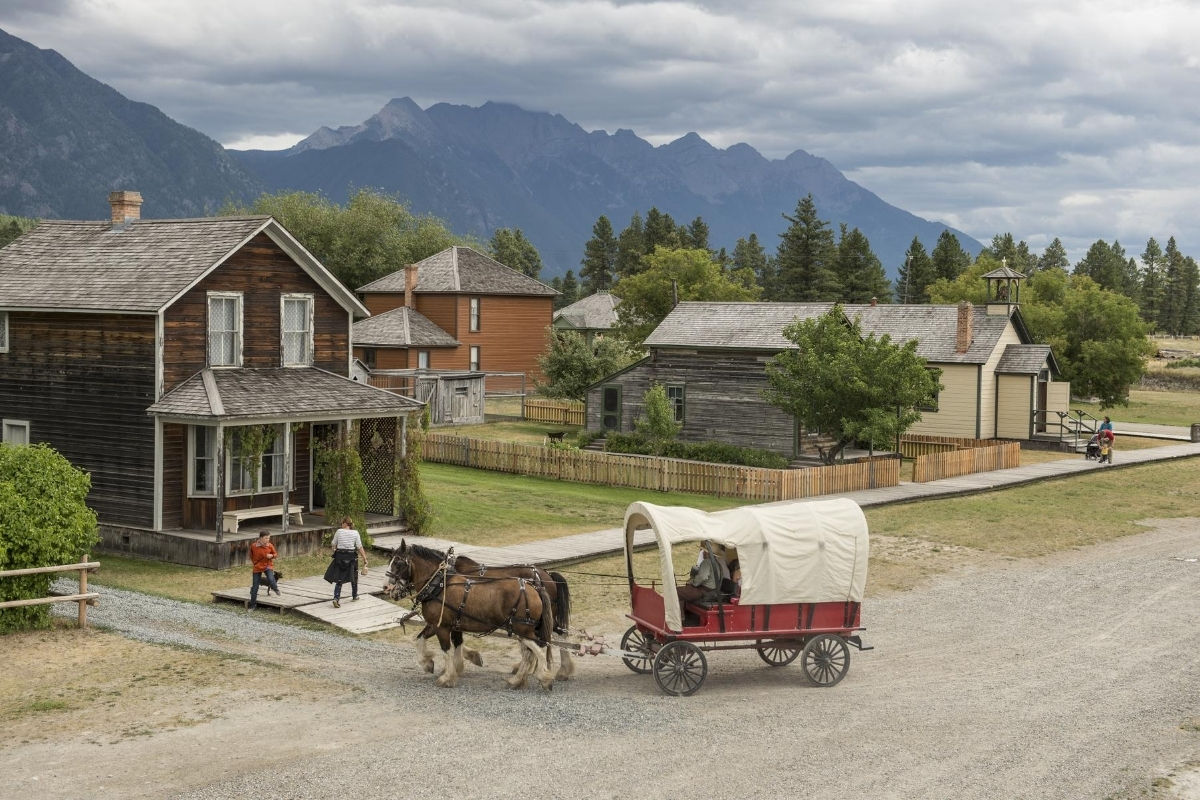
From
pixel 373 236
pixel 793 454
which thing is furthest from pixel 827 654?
pixel 373 236

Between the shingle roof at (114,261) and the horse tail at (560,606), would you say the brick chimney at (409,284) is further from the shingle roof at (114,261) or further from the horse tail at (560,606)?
the horse tail at (560,606)

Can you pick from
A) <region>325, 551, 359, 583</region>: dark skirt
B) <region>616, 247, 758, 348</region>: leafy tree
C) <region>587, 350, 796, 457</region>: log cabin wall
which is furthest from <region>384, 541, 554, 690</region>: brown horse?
<region>616, 247, 758, 348</region>: leafy tree

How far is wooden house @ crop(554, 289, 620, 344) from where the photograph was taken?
102363 mm

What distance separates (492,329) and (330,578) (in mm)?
51737

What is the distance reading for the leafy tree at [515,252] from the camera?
500 feet

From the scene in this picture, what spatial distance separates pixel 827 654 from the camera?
17.6 meters

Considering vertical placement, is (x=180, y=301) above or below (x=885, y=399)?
above

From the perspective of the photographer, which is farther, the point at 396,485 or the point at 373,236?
the point at 373,236

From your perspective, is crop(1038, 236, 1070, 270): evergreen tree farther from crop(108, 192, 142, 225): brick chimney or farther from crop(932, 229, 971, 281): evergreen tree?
crop(108, 192, 142, 225): brick chimney

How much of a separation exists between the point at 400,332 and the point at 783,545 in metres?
50.8

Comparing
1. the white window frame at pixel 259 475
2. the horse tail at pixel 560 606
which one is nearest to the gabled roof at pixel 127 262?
the white window frame at pixel 259 475

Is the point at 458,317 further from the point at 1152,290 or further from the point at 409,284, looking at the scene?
the point at 1152,290

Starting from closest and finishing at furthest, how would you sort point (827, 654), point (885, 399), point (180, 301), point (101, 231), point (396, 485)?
point (827, 654), point (180, 301), point (396, 485), point (101, 231), point (885, 399)

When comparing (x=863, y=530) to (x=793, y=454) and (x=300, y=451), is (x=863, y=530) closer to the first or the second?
(x=300, y=451)
